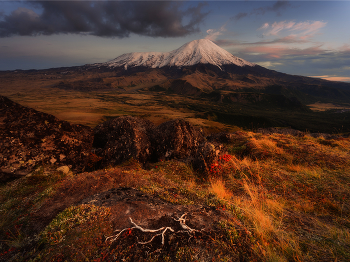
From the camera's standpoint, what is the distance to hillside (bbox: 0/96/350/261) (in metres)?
3.27

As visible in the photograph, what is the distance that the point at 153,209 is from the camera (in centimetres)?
441

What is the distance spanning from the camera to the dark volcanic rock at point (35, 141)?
8.76 meters

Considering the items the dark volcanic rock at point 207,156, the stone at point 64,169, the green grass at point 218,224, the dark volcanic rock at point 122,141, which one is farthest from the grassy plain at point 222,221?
the dark volcanic rock at point 122,141

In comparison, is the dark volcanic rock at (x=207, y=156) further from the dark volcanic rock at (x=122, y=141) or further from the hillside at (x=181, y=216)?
the dark volcanic rock at (x=122, y=141)

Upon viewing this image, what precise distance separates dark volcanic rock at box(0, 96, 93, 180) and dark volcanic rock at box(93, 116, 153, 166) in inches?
55.1

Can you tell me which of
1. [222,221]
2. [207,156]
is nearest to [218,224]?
[222,221]

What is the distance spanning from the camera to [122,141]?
1241cm

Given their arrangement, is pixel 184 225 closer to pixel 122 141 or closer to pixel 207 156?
pixel 207 156

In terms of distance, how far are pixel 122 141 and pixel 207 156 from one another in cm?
656

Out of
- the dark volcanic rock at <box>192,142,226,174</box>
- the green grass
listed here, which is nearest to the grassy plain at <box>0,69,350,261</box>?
the green grass

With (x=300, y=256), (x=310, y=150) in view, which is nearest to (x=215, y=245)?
(x=300, y=256)

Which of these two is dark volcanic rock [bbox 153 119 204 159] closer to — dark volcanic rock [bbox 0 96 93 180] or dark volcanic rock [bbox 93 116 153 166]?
dark volcanic rock [bbox 93 116 153 166]

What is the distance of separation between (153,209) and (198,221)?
4.06 feet

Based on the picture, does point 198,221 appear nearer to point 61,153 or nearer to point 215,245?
point 215,245
